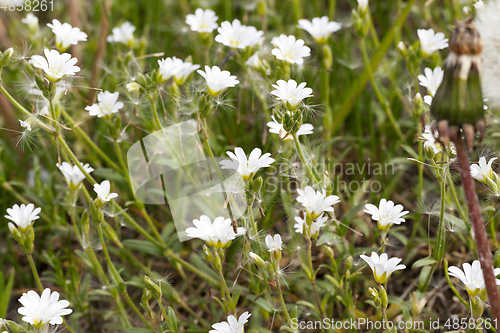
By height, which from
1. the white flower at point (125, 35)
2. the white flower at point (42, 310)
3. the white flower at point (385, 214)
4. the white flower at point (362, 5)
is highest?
the white flower at point (125, 35)

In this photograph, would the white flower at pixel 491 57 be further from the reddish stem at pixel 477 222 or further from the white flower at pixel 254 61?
the white flower at pixel 254 61

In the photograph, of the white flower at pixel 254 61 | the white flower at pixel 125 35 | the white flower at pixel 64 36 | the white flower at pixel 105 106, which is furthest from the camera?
the white flower at pixel 125 35

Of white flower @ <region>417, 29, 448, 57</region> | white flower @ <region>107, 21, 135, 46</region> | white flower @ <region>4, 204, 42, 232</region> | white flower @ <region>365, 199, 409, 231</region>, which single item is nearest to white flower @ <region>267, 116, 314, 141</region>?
white flower @ <region>365, 199, 409, 231</region>

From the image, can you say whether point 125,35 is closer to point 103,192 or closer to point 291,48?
point 291,48

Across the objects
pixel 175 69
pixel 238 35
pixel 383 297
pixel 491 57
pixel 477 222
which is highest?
pixel 238 35

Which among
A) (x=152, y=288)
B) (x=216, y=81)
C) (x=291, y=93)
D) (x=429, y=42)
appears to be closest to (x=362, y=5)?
(x=429, y=42)

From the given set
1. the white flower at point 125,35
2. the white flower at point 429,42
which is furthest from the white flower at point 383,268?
the white flower at point 125,35
